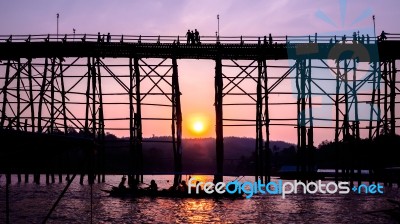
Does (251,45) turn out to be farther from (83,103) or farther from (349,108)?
(83,103)

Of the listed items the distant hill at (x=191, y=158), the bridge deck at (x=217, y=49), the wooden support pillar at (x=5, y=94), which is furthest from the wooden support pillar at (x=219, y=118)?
the distant hill at (x=191, y=158)

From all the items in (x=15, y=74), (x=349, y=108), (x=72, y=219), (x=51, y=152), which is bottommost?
(x=72, y=219)

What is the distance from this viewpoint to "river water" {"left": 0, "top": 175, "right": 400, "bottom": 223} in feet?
65.4

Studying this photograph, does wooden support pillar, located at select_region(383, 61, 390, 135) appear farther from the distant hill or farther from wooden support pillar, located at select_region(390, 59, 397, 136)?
the distant hill

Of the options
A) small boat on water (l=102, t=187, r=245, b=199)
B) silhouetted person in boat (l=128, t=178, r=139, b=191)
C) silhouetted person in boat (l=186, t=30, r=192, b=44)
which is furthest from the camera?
silhouetted person in boat (l=186, t=30, r=192, b=44)

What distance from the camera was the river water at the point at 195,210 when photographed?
1994 centimetres

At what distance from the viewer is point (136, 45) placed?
30.4 meters

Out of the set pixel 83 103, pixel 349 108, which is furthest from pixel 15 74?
pixel 349 108

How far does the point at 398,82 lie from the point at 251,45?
8.72 meters

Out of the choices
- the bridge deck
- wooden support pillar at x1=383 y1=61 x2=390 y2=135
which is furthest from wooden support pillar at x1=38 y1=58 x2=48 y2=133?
wooden support pillar at x1=383 y1=61 x2=390 y2=135

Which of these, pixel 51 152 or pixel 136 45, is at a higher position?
pixel 136 45

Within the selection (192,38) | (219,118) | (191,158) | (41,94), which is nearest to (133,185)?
(219,118)

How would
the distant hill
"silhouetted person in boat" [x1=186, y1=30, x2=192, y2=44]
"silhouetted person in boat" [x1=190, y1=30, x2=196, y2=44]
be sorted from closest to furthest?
"silhouetted person in boat" [x1=186, y1=30, x2=192, y2=44]
"silhouetted person in boat" [x1=190, y1=30, x2=196, y2=44]
the distant hill

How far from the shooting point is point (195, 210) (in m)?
22.9
